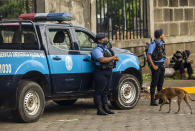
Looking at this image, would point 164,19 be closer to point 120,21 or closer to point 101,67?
point 120,21

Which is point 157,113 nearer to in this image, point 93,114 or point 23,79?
point 93,114

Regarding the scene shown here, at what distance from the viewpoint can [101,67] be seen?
36.7 feet

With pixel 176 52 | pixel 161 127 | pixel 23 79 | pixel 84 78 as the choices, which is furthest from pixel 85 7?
pixel 161 127

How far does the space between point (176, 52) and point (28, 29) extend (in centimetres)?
837

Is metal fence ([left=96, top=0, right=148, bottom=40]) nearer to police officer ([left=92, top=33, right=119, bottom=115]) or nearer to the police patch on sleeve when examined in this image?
police officer ([left=92, top=33, right=119, bottom=115])

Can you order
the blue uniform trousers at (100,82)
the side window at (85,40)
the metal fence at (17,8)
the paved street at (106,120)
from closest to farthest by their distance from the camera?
the paved street at (106,120) → the blue uniform trousers at (100,82) → the side window at (85,40) → the metal fence at (17,8)

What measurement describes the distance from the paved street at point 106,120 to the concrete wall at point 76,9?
3.72 m

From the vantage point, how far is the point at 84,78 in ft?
37.0

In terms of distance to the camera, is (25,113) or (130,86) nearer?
(25,113)

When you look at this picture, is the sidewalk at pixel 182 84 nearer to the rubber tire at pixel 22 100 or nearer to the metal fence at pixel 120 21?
the metal fence at pixel 120 21

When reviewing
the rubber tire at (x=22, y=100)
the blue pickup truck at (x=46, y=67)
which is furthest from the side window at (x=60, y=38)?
the rubber tire at (x=22, y=100)

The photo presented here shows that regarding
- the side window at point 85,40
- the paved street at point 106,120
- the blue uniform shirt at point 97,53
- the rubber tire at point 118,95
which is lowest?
the paved street at point 106,120

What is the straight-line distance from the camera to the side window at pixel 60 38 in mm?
10820

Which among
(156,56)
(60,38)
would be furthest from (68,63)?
(156,56)
